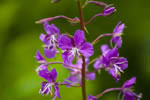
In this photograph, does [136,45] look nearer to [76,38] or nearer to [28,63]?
[28,63]

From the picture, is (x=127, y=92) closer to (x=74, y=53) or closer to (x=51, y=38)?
(x=74, y=53)

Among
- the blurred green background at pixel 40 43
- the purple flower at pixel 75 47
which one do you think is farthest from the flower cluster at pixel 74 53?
the blurred green background at pixel 40 43

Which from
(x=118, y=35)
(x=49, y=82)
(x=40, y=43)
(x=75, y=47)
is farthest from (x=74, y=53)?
(x=40, y=43)

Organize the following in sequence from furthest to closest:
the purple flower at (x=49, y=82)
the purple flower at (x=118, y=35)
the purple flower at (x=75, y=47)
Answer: the purple flower at (x=118, y=35)
the purple flower at (x=49, y=82)
the purple flower at (x=75, y=47)

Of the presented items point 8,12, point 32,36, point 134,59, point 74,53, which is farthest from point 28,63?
point 74,53

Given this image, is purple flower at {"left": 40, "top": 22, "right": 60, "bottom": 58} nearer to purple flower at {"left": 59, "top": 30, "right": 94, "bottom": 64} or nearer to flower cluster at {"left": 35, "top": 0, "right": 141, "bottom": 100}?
flower cluster at {"left": 35, "top": 0, "right": 141, "bottom": 100}

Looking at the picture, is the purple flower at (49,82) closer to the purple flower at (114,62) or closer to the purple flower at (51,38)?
the purple flower at (51,38)
